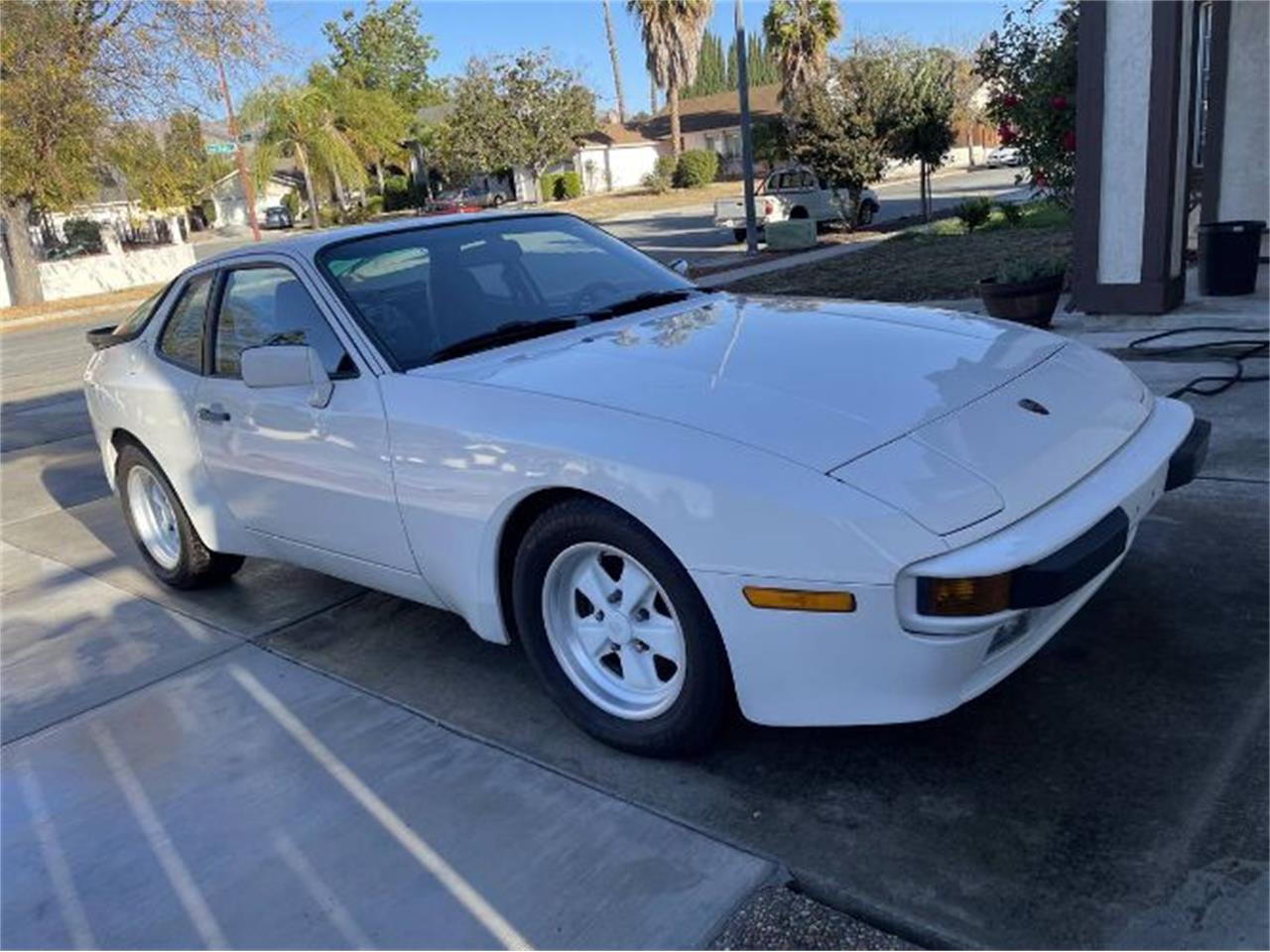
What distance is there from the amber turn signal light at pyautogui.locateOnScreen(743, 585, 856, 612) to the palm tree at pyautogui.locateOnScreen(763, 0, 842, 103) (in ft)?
130

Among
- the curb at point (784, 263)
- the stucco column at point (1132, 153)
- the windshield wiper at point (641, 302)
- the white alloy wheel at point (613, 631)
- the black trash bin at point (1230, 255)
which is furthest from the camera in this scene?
the curb at point (784, 263)

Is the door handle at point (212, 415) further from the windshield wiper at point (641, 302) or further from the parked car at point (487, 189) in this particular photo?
the parked car at point (487, 189)

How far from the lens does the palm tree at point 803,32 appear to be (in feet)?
129

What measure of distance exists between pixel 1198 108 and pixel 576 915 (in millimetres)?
10839

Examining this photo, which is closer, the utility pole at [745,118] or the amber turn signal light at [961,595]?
the amber turn signal light at [961,595]

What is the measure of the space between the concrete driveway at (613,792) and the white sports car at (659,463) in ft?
1.04

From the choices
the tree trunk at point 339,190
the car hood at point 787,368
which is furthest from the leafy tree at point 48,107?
the tree trunk at point 339,190

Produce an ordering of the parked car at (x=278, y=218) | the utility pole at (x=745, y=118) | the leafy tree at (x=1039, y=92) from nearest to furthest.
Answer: the leafy tree at (x=1039, y=92) < the utility pole at (x=745, y=118) < the parked car at (x=278, y=218)

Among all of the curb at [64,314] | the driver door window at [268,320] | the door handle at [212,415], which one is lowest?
the curb at [64,314]

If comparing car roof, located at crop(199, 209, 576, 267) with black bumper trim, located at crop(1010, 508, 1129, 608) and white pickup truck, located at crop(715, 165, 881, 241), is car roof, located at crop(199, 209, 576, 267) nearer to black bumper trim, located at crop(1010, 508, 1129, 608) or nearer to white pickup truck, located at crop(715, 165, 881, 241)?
black bumper trim, located at crop(1010, 508, 1129, 608)

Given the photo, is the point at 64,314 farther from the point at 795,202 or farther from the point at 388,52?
the point at 388,52

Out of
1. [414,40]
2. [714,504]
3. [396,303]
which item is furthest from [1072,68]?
[414,40]

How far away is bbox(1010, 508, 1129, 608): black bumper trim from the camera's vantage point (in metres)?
2.46

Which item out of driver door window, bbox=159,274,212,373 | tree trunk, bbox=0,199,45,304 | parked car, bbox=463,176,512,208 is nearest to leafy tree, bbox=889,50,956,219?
driver door window, bbox=159,274,212,373
